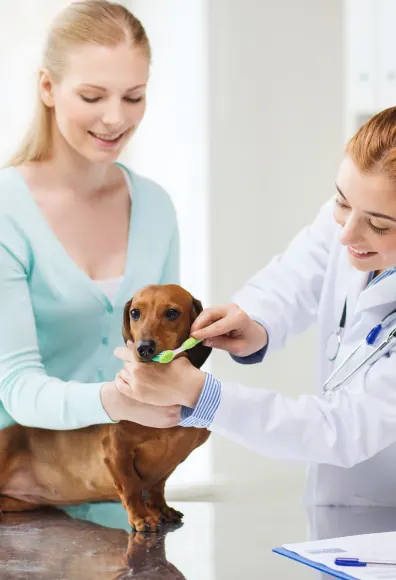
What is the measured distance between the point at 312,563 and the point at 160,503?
0.37 metres

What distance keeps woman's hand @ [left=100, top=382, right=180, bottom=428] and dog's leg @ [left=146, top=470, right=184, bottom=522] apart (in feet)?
0.49

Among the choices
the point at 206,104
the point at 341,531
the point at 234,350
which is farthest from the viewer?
the point at 206,104

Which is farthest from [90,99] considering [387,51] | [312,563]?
[387,51]

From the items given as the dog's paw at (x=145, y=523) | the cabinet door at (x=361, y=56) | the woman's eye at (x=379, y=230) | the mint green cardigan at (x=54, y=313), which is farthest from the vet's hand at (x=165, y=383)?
the cabinet door at (x=361, y=56)

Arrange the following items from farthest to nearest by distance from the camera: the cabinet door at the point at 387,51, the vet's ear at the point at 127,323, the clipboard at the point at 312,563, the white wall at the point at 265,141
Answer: the white wall at the point at 265,141
the cabinet door at the point at 387,51
the vet's ear at the point at 127,323
the clipboard at the point at 312,563

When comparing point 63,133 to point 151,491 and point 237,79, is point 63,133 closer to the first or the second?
point 151,491

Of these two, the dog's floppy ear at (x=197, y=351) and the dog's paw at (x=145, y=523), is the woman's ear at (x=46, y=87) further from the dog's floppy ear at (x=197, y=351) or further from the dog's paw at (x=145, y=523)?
the dog's paw at (x=145, y=523)

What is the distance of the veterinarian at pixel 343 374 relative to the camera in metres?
1.38

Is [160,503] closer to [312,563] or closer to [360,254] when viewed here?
[312,563]

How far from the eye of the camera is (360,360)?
1548 millimetres

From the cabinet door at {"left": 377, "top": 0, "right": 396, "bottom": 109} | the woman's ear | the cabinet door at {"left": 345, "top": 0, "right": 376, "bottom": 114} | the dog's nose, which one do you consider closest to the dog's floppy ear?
the dog's nose

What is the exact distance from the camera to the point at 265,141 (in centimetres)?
319

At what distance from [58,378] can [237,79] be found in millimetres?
1792

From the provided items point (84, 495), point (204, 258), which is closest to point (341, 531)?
point (84, 495)
